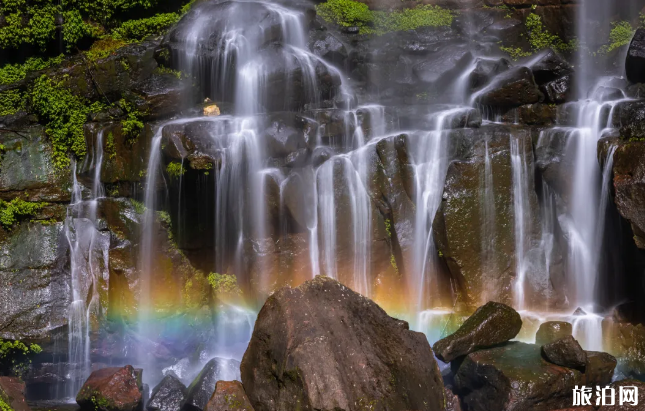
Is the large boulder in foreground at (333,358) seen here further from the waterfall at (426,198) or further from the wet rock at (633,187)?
the wet rock at (633,187)

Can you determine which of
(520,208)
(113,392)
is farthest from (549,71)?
(113,392)

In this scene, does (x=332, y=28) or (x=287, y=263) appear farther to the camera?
(x=332, y=28)

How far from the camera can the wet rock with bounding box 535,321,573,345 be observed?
9430 mm

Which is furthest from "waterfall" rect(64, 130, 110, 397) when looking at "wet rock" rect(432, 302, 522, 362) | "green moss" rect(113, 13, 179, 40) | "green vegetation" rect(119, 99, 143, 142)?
"wet rock" rect(432, 302, 522, 362)

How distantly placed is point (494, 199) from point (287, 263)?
160 inches

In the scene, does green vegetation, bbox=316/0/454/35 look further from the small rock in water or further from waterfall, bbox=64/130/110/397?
the small rock in water

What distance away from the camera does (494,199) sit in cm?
1108

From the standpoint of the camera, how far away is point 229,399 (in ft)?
23.7

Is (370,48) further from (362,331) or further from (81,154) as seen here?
(362,331)

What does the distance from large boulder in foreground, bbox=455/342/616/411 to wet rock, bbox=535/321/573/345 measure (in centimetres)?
65

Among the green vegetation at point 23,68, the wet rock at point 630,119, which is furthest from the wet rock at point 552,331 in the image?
the green vegetation at point 23,68

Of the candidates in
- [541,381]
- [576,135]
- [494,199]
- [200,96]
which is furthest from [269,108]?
[541,381]

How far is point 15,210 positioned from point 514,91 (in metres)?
10.5

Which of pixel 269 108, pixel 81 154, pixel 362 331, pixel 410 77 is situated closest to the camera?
pixel 362 331
